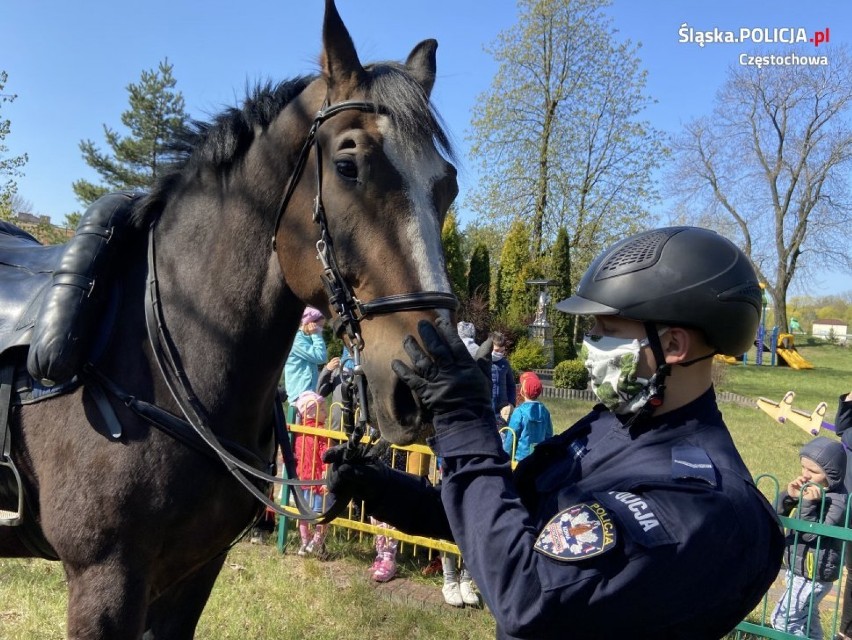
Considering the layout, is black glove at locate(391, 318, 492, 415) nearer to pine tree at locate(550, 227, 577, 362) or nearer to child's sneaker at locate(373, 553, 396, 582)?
child's sneaker at locate(373, 553, 396, 582)

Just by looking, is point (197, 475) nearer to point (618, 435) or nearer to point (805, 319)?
point (618, 435)

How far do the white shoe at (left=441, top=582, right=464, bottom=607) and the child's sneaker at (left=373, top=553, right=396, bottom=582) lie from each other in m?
0.51

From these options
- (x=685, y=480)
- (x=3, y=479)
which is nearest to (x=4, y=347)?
(x=3, y=479)

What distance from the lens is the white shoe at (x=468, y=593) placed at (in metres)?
4.93

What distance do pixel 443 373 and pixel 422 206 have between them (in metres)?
0.60

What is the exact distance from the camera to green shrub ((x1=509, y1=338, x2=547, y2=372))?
63.8ft

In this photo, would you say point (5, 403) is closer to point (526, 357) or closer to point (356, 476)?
point (356, 476)

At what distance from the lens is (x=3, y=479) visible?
2.27 m

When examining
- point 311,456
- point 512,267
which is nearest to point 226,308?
point 311,456

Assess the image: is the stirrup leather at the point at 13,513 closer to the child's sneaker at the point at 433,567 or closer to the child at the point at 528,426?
the child's sneaker at the point at 433,567

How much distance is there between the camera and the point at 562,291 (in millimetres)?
24672

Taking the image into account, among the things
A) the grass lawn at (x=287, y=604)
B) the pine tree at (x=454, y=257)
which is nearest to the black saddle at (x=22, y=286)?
the grass lawn at (x=287, y=604)

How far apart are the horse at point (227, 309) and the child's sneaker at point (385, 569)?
2987 mm

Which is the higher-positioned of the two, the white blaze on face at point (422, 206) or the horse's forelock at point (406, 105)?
the horse's forelock at point (406, 105)
